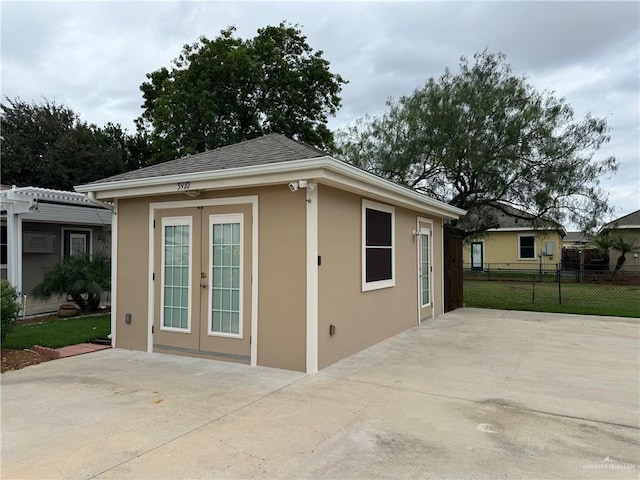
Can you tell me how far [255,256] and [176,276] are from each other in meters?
1.49

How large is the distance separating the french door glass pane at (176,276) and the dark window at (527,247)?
22.0 m

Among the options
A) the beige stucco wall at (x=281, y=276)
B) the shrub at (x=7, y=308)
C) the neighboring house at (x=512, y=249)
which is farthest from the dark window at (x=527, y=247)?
the shrub at (x=7, y=308)

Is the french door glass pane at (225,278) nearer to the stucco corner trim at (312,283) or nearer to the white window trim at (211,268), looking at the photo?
the white window trim at (211,268)

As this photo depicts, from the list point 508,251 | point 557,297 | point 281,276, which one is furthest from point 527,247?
point 281,276

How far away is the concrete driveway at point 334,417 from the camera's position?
2.86m

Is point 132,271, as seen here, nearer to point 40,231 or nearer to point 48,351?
point 48,351

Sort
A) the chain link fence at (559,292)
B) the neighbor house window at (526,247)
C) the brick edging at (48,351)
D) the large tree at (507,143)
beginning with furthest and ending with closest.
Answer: the neighbor house window at (526,247) → the large tree at (507,143) → the chain link fence at (559,292) → the brick edging at (48,351)

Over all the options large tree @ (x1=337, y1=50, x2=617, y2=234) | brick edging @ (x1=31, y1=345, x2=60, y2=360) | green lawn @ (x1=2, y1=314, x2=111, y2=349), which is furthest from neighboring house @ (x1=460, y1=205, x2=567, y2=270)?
brick edging @ (x1=31, y1=345, x2=60, y2=360)

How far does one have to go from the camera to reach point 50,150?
62.8 feet

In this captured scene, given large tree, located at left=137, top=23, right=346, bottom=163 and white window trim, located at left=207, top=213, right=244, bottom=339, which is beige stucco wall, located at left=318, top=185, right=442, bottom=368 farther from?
large tree, located at left=137, top=23, right=346, bottom=163

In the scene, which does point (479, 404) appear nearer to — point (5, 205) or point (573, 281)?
point (5, 205)

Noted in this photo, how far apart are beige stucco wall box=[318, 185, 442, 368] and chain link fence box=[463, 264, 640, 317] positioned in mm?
5456

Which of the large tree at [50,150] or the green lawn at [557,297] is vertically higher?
the large tree at [50,150]

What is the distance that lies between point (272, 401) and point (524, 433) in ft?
7.41
